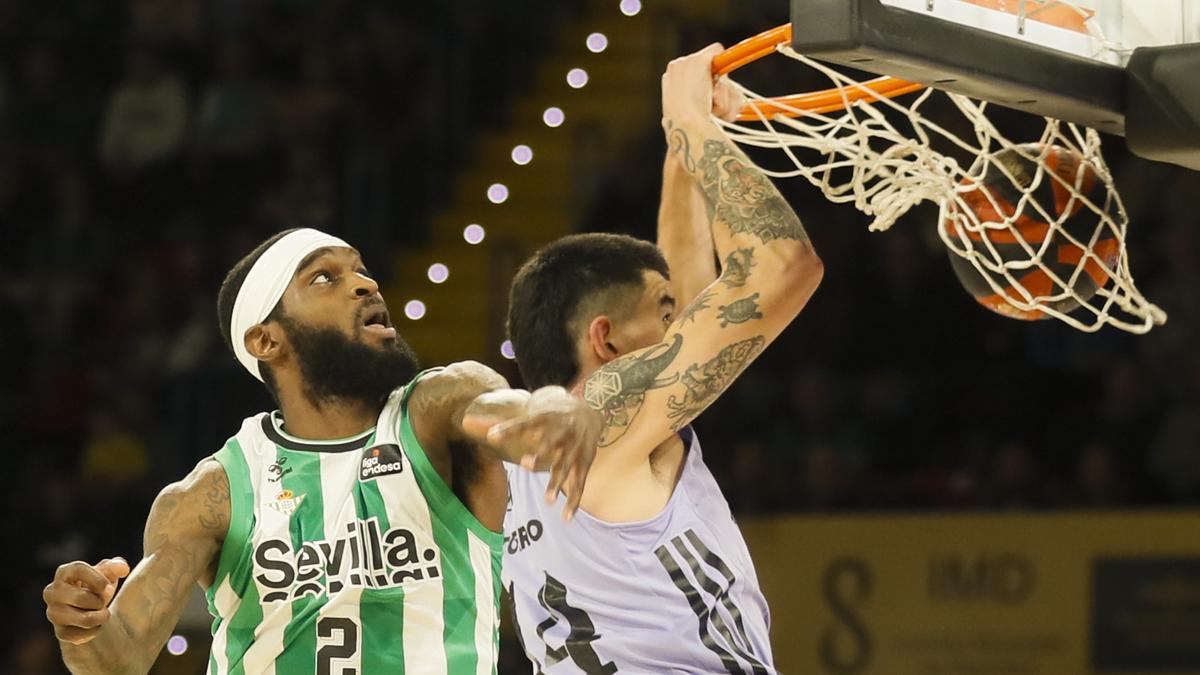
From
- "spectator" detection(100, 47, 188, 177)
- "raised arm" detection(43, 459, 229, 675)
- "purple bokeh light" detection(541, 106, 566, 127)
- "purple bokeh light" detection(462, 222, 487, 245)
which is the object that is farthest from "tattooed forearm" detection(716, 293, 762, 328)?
"spectator" detection(100, 47, 188, 177)

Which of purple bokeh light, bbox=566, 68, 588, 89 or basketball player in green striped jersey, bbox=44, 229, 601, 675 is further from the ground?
purple bokeh light, bbox=566, 68, 588, 89

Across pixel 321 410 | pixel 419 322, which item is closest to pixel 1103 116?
pixel 321 410

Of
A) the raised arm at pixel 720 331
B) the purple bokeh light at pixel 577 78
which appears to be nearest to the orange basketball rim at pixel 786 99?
the raised arm at pixel 720 331

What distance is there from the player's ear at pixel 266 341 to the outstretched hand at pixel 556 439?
3.56ft

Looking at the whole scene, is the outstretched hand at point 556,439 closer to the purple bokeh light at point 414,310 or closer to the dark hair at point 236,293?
the dark hair at point 236,293

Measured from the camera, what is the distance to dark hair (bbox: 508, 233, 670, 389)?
12.8ft

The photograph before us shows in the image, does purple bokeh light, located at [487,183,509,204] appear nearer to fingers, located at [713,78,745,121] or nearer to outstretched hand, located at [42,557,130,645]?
fingers, located at [713,78,745,121]

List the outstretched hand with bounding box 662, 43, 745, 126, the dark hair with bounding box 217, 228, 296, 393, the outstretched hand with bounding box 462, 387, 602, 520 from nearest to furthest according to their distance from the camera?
the outstretched hand with bounding box 462, 387, 602, 520 < the outstretched hand with bounding box 662, 43, 745, 126 < the dark hair with bounding box 217, 228, 296, 393

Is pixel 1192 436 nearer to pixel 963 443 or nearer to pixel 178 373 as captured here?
pixel 963 443

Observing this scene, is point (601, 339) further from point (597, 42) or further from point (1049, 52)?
point (597, 42)

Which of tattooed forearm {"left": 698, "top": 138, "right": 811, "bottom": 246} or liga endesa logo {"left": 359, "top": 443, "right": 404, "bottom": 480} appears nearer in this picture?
tattooed forearm {"left": 698, "top": 138, "right": 811, "bottom": 246}

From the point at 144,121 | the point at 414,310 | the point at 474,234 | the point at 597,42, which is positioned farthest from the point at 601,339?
the point at 144,121

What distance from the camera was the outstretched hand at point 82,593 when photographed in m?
3.55

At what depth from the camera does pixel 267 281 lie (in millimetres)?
4066
